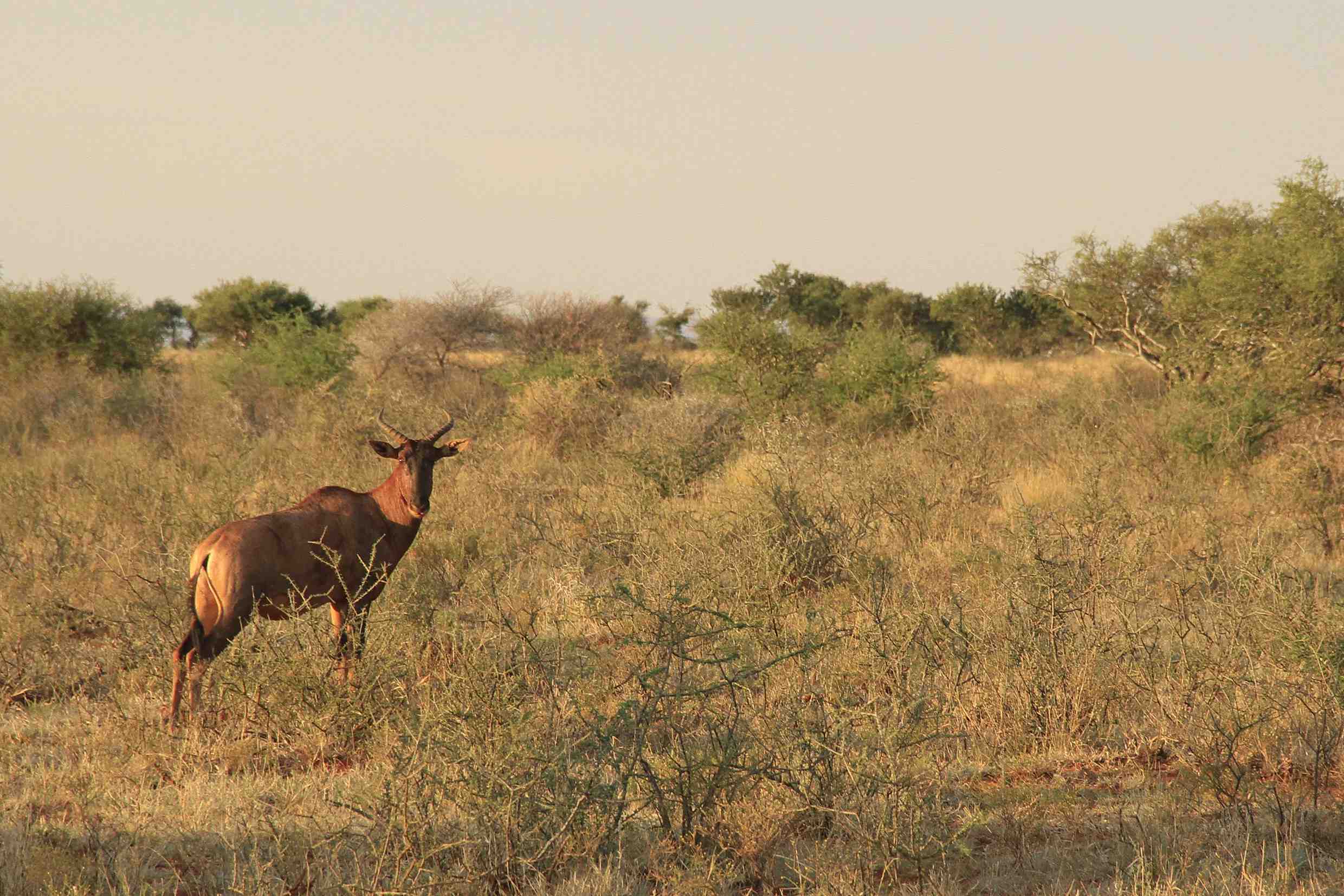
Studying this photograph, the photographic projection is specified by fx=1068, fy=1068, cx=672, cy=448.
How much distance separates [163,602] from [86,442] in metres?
7.90

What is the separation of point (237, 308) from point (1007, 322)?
21.5 m

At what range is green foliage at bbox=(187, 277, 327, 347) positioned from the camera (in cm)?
2878

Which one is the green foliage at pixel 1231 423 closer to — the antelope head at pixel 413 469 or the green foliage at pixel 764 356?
the green foliage at pixel 764 356

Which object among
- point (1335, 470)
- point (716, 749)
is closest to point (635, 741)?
point (716, 749)

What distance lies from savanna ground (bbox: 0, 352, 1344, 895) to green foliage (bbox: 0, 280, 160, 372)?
8660mm

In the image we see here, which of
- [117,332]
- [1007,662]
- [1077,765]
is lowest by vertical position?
→ [1077,765]

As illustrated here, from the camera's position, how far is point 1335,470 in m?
9.68

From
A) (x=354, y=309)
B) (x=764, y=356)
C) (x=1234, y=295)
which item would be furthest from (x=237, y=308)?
(x=1234, y=295)

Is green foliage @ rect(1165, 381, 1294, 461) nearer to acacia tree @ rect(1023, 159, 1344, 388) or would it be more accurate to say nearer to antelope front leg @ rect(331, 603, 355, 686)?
acacia tree @ rect(1023, 159, 1344, 388)

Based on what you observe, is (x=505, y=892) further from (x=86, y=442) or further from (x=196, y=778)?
(x=86, y=442)

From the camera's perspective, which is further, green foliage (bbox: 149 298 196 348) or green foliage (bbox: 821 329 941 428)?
green foliage (bbox: 149 298 196 348)

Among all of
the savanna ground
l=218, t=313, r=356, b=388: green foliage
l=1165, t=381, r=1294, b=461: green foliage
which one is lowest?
the savanna ground

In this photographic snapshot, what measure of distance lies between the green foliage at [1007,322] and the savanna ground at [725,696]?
20.6m

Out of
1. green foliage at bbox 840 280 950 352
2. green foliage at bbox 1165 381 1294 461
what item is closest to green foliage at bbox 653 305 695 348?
green foliage at bbox 840 280 950 352
